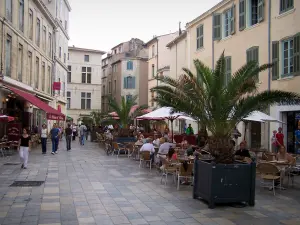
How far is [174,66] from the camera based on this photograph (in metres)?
34.4

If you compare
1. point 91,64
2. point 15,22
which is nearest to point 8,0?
point 15,22

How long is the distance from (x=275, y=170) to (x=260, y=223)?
3095mm

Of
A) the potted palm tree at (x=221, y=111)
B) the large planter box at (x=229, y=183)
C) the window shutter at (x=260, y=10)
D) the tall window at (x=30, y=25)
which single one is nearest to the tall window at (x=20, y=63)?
the tall window at (x=30, y=25)

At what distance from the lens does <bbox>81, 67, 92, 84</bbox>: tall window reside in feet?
182

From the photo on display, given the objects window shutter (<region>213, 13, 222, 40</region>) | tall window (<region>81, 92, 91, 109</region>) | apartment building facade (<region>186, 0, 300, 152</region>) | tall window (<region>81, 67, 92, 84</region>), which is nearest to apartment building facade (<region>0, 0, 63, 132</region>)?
apartment building facade (<region>186, 0, 300, 152</region>)

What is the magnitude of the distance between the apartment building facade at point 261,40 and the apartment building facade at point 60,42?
52.4ft

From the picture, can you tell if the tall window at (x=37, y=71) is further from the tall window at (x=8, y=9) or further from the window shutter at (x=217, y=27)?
the window shutter at (x=217, y=27)

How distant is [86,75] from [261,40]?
1537 inches

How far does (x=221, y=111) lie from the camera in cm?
863

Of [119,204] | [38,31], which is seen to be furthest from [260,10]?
[38,31]

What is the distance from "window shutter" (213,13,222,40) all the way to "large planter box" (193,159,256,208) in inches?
681

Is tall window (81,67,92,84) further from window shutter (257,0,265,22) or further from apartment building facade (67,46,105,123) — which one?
window shutter (257,0,265,22)

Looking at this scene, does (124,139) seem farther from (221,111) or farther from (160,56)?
(160,56)

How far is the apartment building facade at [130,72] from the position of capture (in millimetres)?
52562
